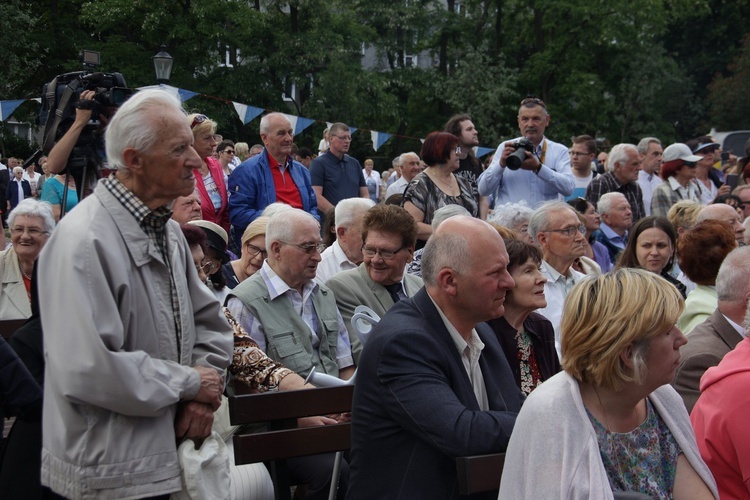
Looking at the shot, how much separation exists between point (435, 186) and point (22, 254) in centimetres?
311

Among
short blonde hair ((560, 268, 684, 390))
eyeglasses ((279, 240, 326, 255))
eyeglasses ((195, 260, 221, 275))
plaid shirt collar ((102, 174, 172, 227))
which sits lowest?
eyeglasses ((195, 260, 221, 275))

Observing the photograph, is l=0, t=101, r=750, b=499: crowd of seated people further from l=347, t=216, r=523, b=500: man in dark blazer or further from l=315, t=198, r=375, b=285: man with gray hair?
l=315, t=198, r=375, b=285: man with gray hair

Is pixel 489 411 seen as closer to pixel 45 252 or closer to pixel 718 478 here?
pixel 718 478

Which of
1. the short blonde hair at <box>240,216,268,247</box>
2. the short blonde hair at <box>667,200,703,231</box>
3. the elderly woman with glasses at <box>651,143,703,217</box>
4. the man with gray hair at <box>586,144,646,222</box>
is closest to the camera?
the short blonde hair at <box>240,216,268,247</box>

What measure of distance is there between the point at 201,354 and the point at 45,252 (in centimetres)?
62

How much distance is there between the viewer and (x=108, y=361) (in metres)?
2.71

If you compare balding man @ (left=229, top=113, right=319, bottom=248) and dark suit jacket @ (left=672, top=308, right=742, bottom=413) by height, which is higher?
balding man @ (left=229, top=113, right=319, bottom=248)

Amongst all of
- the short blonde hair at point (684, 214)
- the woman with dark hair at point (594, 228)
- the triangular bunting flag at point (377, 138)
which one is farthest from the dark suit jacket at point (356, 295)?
the triangular bunting flag at point (377, 138)

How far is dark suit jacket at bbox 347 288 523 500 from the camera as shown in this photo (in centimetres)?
302

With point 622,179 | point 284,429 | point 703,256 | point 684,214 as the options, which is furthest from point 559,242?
point 622,179

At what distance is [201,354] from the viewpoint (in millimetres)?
3143

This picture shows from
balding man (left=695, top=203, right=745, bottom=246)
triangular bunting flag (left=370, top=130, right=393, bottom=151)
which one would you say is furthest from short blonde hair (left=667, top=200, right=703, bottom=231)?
triangular bunting flag (left=370, top=130, right=393, bottom=151)

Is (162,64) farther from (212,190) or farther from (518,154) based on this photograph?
(518,154)

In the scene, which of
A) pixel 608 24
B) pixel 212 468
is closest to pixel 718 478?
pixel 212 468
